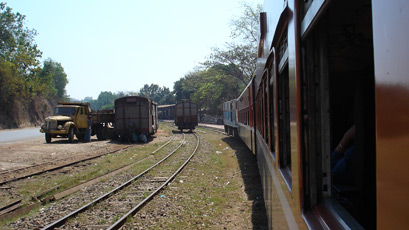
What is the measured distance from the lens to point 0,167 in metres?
11.1

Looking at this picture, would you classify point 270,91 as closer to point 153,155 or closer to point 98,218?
point 98,218

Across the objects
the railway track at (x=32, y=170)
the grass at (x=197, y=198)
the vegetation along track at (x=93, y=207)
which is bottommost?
the grass at (x=197, y=198)

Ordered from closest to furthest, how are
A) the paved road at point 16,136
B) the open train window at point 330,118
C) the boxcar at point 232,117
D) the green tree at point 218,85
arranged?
the open train window at point 330,118 → the boxcar at point 232,117 → the paved road at point 16,136 → the green tree at point 218,85

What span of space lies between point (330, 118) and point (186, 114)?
1120 inches

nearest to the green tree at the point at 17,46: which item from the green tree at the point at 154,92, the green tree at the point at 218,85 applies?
the green tree at the point at 218,85

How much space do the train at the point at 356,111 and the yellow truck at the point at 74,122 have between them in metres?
17.9

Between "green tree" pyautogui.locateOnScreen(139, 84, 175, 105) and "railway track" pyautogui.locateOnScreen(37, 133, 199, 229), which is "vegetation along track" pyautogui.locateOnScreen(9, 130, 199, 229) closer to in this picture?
"railway track" pyautogui.locateOnScreen(37, 133, 199, 229)

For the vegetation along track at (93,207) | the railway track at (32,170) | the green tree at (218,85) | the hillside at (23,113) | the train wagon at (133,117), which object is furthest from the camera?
the hillside at (23,113)

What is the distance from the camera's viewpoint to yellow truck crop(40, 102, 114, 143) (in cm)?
1848

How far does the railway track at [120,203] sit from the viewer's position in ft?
18.9

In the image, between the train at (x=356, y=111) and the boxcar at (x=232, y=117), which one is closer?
the train at (x=356, y=111)

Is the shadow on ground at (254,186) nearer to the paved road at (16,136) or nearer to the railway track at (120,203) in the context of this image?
the railway track at (120,203)

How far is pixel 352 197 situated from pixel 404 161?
1.89 m

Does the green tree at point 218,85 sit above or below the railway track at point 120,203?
above
